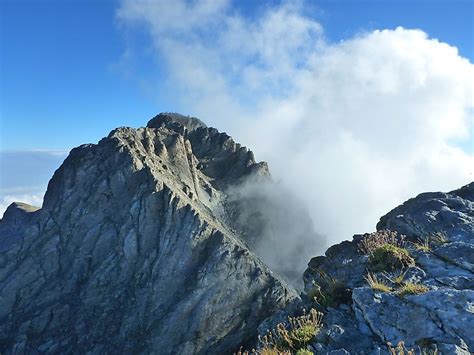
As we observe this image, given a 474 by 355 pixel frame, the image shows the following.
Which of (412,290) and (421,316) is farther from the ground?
Answer: (412,290)

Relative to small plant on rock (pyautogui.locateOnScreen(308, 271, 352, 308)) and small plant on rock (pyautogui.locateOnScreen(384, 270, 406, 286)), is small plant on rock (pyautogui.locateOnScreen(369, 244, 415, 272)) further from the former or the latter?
small plant on rock (pyautogui.locateOnScreen(308, 271, 352, 308))

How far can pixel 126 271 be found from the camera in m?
51.1

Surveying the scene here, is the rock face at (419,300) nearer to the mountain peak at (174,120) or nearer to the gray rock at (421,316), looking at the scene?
the gray rock at (421,316)

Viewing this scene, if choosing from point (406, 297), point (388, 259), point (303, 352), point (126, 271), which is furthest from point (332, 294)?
point (126, 271)

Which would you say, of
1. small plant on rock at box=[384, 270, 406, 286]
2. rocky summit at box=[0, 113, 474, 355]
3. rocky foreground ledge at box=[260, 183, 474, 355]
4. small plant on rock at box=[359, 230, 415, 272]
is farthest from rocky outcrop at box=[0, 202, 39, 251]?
small plant on rock at box=[384, 270, 406, 286]

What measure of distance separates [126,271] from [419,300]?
43.1 metres

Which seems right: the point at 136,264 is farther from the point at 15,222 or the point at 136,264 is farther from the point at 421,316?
the point at 421,316

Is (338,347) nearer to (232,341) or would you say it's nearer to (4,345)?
(232,341)

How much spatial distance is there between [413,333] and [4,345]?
51293 mm

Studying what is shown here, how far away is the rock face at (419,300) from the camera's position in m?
12.6

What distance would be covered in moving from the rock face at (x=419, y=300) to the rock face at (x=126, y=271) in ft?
84.3

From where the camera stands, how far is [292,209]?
100188 millimetres

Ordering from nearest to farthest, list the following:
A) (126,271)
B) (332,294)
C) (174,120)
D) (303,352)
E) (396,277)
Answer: (303,352) < (396,277) < (332,294) < (126,271) < (174,120)

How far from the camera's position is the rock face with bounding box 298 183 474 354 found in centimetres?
1257
